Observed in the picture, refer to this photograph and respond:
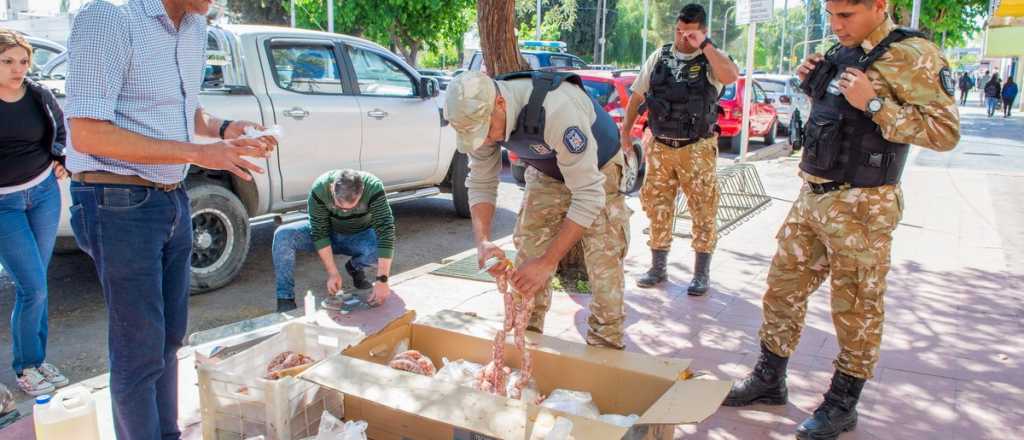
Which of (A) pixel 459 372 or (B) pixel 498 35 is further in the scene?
(B) pixel 498 35

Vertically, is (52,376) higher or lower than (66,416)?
lower

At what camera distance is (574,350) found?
10.6 ft

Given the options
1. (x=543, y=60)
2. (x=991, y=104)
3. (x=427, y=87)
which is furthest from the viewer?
(x=991, y=104)

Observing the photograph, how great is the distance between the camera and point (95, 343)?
176 inches

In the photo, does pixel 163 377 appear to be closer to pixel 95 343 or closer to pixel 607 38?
pixel 95 343

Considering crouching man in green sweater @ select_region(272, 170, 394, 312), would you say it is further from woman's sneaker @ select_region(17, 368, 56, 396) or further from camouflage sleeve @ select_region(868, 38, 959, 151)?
camouflage sleeve @ select_region(868, 38, 959, 151)

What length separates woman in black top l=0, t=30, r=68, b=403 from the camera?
11.7ft

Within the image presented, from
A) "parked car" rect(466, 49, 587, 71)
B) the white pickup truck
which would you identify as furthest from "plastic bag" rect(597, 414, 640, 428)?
"parked car" rect(466, 49, 587, 71)

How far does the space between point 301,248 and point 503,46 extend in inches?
79.4

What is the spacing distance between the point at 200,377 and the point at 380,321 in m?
2.03

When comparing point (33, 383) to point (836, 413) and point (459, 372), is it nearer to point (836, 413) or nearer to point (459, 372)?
point (459, 372)

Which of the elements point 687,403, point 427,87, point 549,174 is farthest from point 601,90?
point 687,403

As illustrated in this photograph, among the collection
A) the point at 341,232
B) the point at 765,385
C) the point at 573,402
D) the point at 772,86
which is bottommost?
the point at 765,385

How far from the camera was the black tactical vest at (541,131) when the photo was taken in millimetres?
2949
